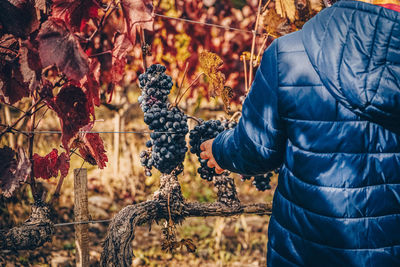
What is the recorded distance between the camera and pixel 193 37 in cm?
277

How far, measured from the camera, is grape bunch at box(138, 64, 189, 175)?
54.5 inches

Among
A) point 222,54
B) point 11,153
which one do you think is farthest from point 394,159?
point 222,54

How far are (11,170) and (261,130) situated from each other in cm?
73

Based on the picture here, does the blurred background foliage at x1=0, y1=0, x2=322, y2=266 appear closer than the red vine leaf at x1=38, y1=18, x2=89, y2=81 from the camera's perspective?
No

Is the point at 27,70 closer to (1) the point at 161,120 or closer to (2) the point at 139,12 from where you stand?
(2) the point at 139,12

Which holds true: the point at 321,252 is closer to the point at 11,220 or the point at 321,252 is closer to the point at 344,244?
the point at 344,244

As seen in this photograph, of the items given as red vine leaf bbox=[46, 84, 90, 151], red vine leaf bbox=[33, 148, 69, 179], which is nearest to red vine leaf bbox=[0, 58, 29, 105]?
red vine leaf bbox=[46, 84, 90, 151]

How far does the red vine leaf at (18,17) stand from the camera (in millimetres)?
935

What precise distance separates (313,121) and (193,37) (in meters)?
1.99

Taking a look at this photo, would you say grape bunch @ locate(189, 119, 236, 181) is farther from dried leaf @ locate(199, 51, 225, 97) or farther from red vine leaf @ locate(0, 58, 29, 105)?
red vine leaf @ locate(0, 58, 29, 105)

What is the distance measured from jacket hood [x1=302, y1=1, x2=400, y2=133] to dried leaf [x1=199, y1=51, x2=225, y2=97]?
652 mm

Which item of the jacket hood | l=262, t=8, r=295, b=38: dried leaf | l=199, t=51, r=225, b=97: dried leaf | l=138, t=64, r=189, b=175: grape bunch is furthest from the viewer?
l=262, t=8, r=295, b=38: dried leaf

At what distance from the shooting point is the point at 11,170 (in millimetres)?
1100

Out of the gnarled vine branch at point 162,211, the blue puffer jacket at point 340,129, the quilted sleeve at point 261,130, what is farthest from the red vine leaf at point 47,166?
the blue puffer jacket at point 340,129
